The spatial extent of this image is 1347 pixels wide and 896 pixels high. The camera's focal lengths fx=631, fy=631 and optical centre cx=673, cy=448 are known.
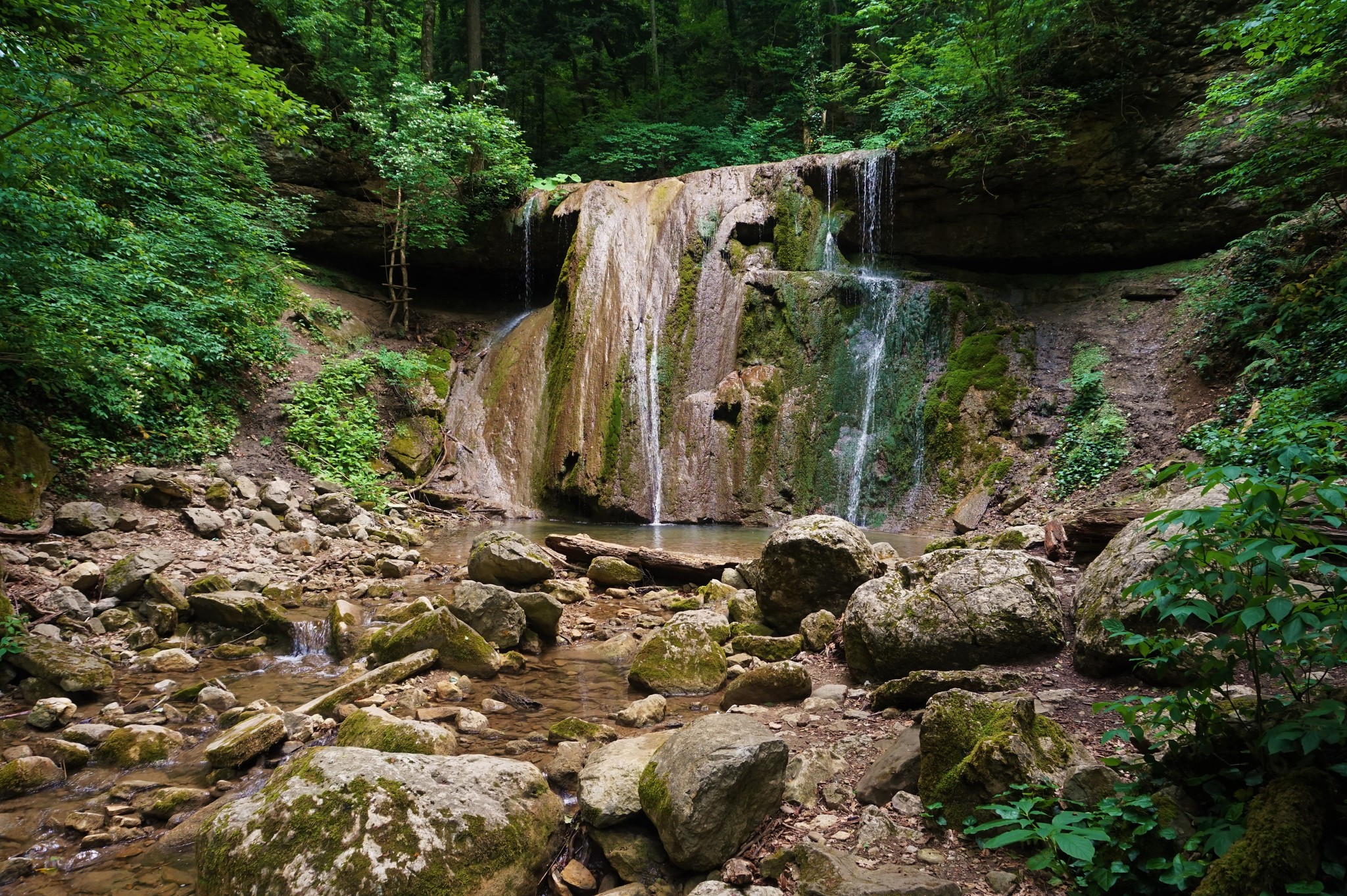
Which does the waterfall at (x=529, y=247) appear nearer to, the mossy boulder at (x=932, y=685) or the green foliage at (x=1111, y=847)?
the mossy boulder at (x=932, y=685)

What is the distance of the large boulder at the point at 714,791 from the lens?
7.35 ft

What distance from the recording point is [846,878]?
1.89 metres

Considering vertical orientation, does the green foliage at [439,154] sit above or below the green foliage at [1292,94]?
above

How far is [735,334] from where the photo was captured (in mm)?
12156

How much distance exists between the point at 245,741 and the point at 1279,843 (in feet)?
13.5

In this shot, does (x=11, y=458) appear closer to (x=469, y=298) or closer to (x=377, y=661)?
(x=377, y=661)

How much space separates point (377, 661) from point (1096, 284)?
44.7 feet

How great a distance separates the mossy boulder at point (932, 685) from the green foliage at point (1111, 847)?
118cm

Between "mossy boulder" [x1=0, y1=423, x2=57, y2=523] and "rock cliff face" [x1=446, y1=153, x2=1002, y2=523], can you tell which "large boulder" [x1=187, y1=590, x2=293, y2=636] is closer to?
"mossy boulder" [x1=0, y1=423, x2=57, y2=523]

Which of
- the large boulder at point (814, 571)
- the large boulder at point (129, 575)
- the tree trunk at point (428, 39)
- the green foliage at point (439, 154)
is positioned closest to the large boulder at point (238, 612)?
the large boulder at point (129, 575)

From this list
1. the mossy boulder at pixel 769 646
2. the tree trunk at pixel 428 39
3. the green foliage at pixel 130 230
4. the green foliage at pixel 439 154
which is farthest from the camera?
the tree trunk at pixel 428 39

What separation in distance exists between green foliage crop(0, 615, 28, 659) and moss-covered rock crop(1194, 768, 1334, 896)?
5980 mm

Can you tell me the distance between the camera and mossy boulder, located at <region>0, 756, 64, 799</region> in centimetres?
300

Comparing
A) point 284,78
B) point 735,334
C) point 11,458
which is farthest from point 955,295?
point 284,78
